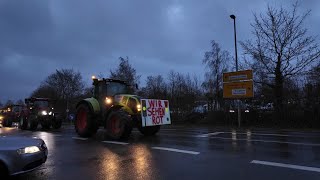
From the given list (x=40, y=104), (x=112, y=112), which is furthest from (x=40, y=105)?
(x=112, y=112)

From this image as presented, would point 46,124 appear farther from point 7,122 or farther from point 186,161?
point 186,161

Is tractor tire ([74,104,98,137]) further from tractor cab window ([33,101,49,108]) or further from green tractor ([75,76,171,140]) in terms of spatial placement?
tractor cab window ([33,101,49,108])

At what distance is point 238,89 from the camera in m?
27.3

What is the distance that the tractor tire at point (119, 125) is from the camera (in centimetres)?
1678

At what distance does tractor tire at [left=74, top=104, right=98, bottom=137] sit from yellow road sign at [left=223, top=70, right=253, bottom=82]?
11748mm

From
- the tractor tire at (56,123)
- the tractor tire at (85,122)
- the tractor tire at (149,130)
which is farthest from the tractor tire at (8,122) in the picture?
the tractor tire at (149,130)

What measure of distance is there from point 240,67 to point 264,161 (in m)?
22.1

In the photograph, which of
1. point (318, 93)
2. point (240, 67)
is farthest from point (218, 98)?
point (318, 93)

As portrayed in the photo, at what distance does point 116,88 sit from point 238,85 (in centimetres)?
1071

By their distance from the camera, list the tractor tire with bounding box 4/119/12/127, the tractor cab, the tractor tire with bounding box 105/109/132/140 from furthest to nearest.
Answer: the tractor tire with bounding box 4/119/12/127, the tractor cab, the tractor tire with bounding box 105/109/132/140

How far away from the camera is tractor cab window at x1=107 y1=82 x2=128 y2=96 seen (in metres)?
19.2

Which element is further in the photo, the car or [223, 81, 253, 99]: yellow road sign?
[223, 81, 253, 99]: yellow road sign

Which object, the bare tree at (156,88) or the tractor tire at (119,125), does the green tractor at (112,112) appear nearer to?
the tractor tire at (119,125)

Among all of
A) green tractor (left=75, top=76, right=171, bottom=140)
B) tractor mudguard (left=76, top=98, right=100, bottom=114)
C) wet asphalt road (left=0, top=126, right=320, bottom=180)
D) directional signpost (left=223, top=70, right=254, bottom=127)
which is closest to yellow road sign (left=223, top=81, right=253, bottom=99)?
directional signpost (left=223, top=70, right=254, bottom=127)
